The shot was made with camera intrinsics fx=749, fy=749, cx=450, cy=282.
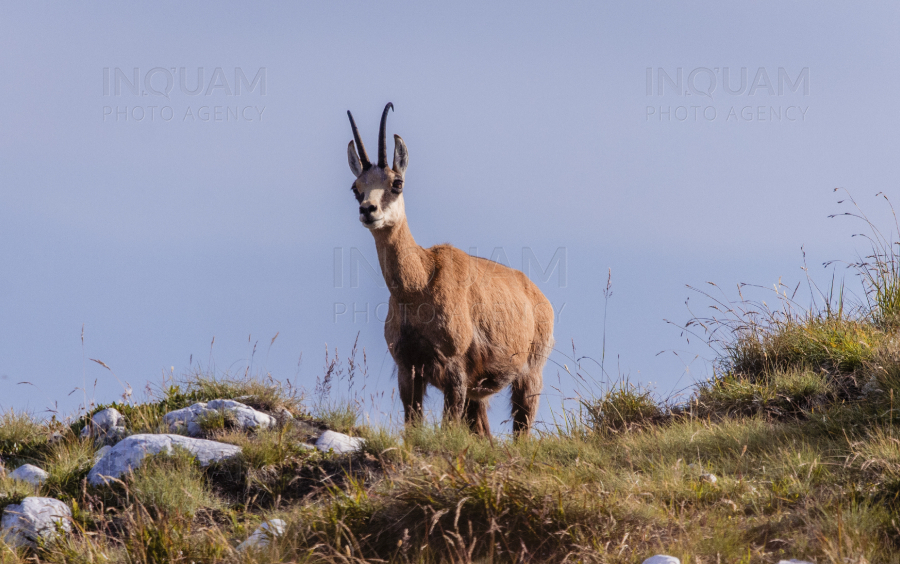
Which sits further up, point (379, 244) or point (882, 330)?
point (379, 244)

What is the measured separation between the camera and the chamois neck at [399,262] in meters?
7.89

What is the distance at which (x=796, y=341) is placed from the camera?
296 inches

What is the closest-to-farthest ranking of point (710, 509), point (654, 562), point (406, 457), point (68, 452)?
point (654, 562) → point (710, 509) → point (406, 457) → point (68, 452)

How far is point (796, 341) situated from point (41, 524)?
6.79m

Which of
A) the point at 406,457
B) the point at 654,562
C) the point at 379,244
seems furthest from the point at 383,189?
the point at 654,562

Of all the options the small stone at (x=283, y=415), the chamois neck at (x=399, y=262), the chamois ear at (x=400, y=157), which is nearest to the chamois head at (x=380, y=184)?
the chamois ear at (x=400, y=157)

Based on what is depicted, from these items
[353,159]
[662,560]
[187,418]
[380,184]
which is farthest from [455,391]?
[662,560]

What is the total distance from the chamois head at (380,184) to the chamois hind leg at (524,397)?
8.95ft

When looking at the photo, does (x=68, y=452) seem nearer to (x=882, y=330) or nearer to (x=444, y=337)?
(x=444, y=337)

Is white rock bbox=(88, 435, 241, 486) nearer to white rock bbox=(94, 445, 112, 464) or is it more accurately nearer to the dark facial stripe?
white rock bbox=(94, 445, 112, 464)

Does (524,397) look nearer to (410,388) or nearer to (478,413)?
(478,413)

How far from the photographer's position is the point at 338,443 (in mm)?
6359

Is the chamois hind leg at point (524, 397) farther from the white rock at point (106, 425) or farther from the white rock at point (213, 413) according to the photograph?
the white rock at point (106, 425)

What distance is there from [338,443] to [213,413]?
1.31 metres
